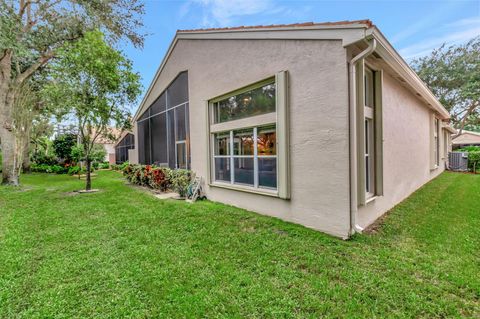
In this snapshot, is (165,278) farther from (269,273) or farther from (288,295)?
(288,295)

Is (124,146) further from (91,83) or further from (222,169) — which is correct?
(222,169)

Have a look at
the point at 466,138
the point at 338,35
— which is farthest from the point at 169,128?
the point at 466,138

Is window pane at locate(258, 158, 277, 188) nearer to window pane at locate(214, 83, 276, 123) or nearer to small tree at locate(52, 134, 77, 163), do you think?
window pane at locate(214, 83, 276, 123)

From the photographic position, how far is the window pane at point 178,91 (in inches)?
340

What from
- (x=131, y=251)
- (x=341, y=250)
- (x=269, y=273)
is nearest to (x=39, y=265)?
(x=131, y=251)

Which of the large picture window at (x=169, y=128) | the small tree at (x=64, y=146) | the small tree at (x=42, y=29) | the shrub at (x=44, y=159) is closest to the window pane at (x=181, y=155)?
the large picture window at (x=169, y=128)

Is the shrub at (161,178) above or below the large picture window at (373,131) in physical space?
below

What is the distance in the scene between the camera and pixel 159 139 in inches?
431

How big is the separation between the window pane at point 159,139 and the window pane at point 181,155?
1293 millimetres

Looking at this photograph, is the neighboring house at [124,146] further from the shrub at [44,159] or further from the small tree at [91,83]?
the small tree at [91,83]

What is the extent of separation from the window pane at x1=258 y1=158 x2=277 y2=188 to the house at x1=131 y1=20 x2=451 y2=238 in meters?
0.02

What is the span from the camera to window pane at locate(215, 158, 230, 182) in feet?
22.2

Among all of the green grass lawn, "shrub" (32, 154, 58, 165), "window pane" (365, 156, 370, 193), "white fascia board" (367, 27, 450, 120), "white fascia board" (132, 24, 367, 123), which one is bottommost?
the green grass lawn

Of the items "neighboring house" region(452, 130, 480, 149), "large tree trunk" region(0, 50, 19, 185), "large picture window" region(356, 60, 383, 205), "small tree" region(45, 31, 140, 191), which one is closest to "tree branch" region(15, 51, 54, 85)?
"large tree trunk" region(0, 50, 19, 185)
